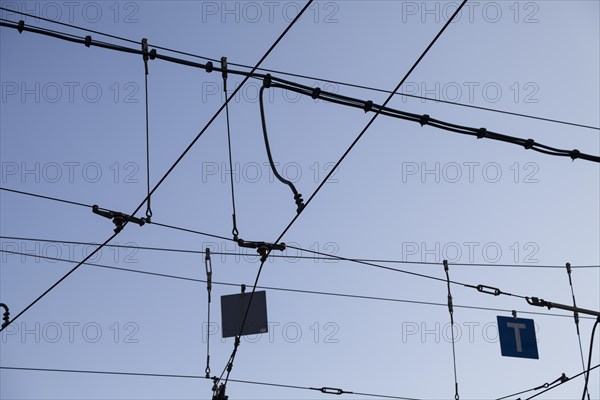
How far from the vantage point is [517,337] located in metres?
13.7

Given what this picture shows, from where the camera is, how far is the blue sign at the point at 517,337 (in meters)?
13.5

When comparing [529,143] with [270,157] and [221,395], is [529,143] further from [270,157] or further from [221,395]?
[221,395]

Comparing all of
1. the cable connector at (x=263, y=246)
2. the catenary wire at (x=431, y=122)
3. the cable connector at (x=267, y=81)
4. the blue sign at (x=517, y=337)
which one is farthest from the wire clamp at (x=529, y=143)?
the blue sign at (x=517, y=337)

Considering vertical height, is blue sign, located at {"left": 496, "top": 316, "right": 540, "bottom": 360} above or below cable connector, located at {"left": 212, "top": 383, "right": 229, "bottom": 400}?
above

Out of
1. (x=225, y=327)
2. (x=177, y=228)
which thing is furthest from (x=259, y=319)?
(x=177, y=228)

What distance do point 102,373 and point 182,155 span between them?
23.0ft

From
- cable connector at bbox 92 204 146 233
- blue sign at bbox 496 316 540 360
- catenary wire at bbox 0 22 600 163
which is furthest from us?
blue sign at bbox 496 316 540 360

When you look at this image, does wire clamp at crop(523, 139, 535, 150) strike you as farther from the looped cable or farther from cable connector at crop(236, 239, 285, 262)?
cable connector at crop(236, 239, 285, 262)

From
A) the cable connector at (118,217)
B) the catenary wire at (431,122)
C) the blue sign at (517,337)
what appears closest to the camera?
the catenary wire at (431,122)

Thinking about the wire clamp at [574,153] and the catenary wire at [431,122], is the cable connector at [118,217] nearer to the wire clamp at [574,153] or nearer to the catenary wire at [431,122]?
the catenary wire at [431,122]

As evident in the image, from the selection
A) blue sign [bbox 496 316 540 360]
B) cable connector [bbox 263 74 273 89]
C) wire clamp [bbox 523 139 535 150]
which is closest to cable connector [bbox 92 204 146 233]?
cable connector [bbox 263 74 273 89]

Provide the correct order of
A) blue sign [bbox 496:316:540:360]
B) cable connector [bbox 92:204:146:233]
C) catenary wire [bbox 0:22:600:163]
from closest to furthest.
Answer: catenary wire [bbox 0:22:600:163]
cable connector [bbox 92:204:146:233]
blue sign [bbox 496:316:540:360]

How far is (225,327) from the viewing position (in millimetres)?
11570

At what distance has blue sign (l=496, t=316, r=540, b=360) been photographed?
13469 millimetres
